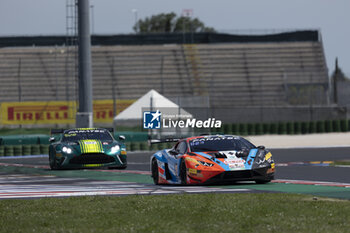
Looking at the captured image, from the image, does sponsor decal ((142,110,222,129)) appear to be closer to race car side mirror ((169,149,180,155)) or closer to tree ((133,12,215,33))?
race car side mirror ((169,149,180,155))

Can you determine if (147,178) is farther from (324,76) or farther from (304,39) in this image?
(304,39)

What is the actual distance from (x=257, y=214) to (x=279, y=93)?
49.5 meters

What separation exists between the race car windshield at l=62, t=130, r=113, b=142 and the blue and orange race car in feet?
22.0

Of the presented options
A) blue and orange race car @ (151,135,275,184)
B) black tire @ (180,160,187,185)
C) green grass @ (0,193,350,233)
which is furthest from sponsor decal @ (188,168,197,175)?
green grass @ (0,193,350,233)

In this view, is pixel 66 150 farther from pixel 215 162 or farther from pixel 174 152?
pixel 215 162

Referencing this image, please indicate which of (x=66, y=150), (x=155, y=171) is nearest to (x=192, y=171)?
(x=155, y=171)

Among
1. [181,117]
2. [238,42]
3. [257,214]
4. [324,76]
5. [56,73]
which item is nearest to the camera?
[257,214]

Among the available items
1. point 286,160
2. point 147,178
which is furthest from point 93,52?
point 147,178

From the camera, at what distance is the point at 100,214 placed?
10336 mm

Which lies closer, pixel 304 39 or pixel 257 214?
pixel 257 214

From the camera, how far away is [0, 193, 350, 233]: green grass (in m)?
8.94

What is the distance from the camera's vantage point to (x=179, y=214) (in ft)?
33.3

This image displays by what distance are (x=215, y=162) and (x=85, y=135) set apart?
8667 millimetres

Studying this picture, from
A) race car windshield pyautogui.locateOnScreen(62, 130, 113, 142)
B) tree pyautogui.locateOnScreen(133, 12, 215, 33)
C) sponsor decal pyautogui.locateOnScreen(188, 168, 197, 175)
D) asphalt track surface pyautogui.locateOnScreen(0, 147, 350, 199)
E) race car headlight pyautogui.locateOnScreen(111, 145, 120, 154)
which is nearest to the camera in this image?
asphalt track surface pyautogui.locateOnScreen(0, 147, 350, 199)
